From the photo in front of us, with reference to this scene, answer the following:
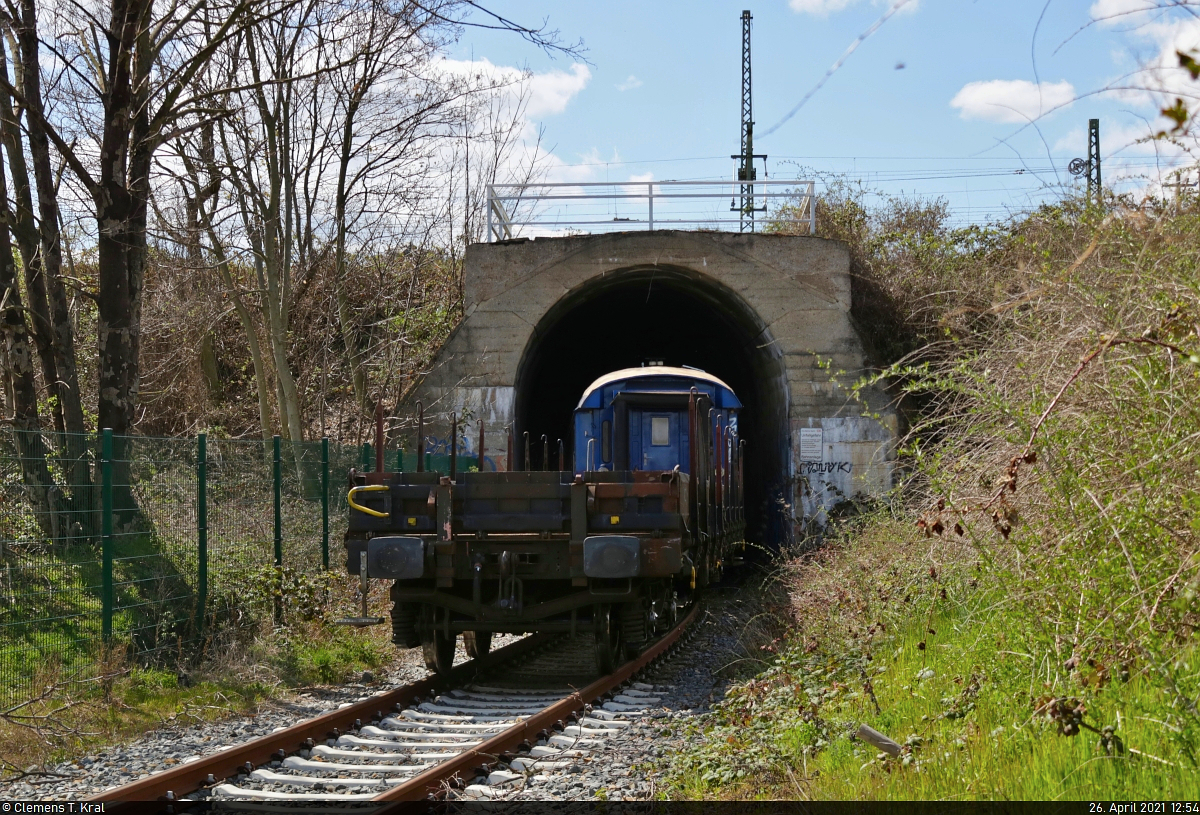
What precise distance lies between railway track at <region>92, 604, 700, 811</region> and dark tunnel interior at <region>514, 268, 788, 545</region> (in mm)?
11494

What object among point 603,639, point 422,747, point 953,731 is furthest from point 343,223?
point 953,731

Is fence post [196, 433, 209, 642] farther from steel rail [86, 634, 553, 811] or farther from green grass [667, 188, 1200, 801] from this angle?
Answer: green grass [667, 188, 1200, 801]

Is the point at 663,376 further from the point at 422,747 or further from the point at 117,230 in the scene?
the point at 422,747

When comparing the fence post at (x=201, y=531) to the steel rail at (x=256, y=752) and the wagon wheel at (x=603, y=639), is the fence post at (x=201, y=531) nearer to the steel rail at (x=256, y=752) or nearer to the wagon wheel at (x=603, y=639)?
the steel rail at (x=256, y=752)

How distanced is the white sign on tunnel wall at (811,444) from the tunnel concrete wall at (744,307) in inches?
0.8

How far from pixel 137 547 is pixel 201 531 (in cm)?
96

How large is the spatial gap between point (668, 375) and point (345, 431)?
1068cm

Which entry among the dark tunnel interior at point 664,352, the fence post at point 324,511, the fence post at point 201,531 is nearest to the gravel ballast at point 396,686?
the fence post at point 201,531

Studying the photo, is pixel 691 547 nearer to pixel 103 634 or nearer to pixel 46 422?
pixel 103 634

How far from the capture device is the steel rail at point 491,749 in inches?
230

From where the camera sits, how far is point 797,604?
1230cm

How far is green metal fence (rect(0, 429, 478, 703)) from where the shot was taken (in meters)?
8.60

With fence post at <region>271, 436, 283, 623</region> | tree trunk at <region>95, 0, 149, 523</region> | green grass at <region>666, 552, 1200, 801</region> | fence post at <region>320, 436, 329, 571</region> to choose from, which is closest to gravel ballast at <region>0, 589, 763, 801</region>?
green grass at <region>666, 552, 1200, 801</region>

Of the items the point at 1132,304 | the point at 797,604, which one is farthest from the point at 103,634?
the point at 1132,304
